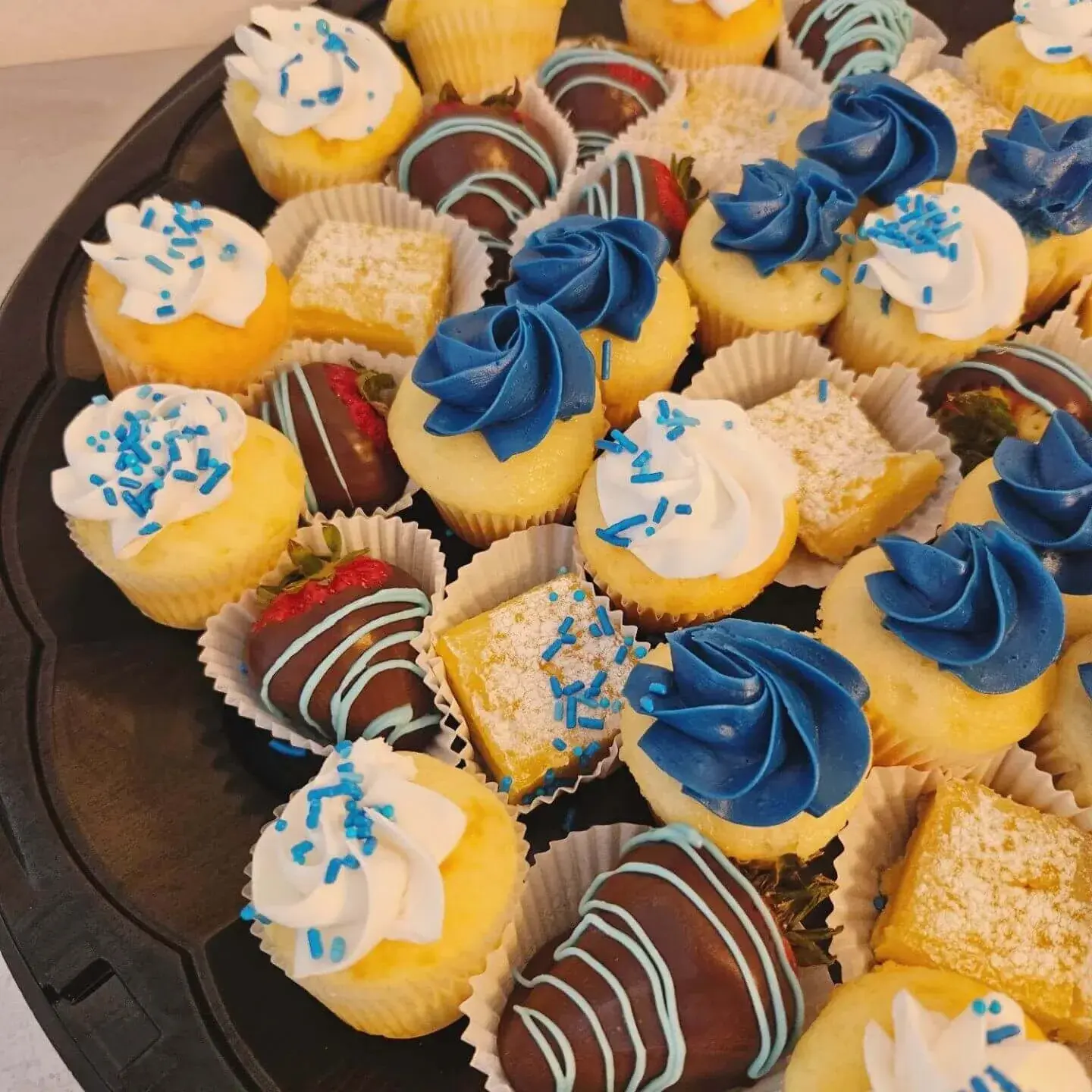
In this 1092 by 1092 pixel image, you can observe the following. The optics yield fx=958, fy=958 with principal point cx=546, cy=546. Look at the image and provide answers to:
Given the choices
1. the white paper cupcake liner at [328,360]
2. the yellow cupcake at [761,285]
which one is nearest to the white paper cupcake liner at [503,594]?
the white paper cupcake liner at [328,360]

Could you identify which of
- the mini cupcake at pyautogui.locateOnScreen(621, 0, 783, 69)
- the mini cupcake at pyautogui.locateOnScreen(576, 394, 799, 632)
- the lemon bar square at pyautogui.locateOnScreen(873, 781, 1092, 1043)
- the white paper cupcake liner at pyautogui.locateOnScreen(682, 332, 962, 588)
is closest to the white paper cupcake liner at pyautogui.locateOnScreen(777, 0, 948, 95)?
the mini cupcake at pyautogui.locateOnScreen(621, 0, 783, 69)

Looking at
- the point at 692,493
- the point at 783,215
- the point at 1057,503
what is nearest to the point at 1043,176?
the point at 783,215

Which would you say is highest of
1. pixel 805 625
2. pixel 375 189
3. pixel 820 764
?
pixel 375 189

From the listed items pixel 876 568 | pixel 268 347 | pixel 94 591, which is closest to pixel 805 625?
pixel 876 568

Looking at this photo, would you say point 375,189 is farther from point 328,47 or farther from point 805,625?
point 805,625

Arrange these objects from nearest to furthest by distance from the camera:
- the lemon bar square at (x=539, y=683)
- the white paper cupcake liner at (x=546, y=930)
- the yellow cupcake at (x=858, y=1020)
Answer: the yellow cupcake at (x=858, y=1020) < the white paper cupcake liner at (x=546, y=930) < the lemon bar square at (x=539, y=683)

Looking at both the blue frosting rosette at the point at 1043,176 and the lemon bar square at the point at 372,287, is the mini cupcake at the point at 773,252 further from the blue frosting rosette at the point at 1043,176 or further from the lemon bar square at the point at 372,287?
the lemon bar square at the point at 372,287

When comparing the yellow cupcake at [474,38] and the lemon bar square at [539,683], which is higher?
the yellow cupcake at [474,38]
